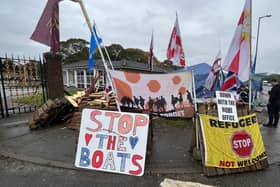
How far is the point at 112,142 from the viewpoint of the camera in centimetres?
313

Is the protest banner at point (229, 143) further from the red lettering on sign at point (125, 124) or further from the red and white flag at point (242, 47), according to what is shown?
the red and white flag at point (242, 47)

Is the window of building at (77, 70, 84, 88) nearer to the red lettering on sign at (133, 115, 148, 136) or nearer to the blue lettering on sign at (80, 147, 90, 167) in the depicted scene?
the blue lettering on sign at (80, 147, 90, 167)

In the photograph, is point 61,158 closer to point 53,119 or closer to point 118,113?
point 118,113

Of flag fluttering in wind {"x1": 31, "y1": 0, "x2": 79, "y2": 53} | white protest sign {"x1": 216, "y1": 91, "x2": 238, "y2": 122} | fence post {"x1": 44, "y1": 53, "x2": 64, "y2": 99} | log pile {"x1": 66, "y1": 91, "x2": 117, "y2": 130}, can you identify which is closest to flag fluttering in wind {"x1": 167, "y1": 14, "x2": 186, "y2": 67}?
log pile {"x1": 66, "y1": 91, "x2": 117, "y2": 130}

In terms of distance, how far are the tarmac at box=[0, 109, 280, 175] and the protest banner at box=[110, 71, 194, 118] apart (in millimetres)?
890

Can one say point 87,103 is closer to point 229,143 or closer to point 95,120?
point 95,120

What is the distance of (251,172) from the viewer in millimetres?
3094

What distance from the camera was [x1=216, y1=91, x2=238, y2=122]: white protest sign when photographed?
3.12m

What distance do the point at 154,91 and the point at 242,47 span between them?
2.46 metres

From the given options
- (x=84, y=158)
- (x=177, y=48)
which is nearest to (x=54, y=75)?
(x=84, y=158)

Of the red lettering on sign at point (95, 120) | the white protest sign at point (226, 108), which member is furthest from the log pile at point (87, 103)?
the white protest sign at point (226, 108)

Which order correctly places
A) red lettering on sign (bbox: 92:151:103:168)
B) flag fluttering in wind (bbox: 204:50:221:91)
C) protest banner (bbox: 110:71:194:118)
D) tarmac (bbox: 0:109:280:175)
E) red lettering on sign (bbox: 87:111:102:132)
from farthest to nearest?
flag fluttering in wind (bbox: 204:50:221:91) → protest banner (bbox: 110:71:194:118) → tarmac (bbox: 0:109:280:175) → red lettering on sign (bbox: 87:111:102:132) → red lettering on sign (bbox: 92:151:103:168)

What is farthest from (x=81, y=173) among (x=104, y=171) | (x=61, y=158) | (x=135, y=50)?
(x=135, y=50)

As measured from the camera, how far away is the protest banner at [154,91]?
14.7 feet
